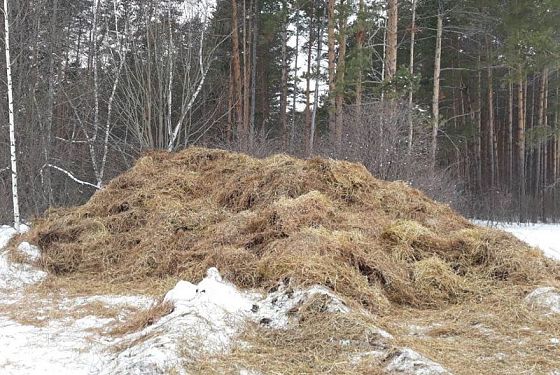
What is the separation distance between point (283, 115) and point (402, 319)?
19.8m

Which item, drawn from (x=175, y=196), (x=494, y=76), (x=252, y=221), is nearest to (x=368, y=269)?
(x=252, y=221)

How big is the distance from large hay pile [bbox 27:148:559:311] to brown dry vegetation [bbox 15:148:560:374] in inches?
0.7

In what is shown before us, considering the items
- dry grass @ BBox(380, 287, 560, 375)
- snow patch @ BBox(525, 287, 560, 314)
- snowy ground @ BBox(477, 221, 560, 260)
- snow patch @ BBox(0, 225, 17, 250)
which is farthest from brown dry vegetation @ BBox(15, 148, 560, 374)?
snowy ground @ BBox(477, 221, 560, 260)

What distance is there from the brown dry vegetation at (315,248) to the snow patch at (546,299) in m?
0.14

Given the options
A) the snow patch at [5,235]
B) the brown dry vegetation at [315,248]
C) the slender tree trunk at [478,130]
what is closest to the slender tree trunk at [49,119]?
the snow patch at [5,235]

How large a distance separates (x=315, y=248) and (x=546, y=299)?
203cm

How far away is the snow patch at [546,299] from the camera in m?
3.95

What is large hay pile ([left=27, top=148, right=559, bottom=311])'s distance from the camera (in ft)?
15.1

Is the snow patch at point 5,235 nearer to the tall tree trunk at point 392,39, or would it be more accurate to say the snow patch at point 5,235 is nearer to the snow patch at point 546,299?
the snow patch at point 546,299

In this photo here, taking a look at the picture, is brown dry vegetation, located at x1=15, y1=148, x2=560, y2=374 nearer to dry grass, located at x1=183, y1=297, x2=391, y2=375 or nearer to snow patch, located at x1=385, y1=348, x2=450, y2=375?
dry grass, located at x1=183, y1=297, x2=391, y2=375

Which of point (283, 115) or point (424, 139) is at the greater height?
point (283, 115)

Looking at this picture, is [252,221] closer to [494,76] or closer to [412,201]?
Answer: [412,201]

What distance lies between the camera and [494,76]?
22609 mm

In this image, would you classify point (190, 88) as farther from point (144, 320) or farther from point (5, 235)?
point (144, 320)
